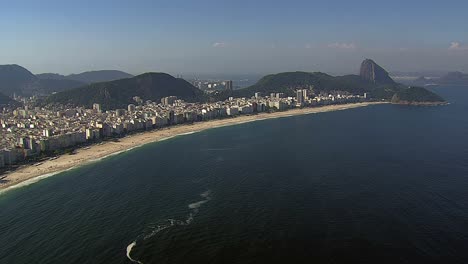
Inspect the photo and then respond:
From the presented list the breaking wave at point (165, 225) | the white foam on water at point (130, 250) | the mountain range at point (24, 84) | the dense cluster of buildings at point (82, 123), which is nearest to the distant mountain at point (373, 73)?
the dense cluster of buildings at point (82, 123)

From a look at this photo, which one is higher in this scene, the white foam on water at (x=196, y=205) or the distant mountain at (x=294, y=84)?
the distant mountain at (x=294, y=84)

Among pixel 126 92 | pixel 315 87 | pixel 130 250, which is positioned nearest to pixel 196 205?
pixel 130 250

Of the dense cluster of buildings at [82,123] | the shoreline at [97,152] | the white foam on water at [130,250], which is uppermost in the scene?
the dense cluster of buildings at [82,123]

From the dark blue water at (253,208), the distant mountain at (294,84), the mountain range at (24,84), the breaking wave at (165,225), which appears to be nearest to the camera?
the dark blue water at (253,208)

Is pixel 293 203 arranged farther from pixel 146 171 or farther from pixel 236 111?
pixel 236 111

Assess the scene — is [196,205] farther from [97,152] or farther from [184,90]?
[184,90]

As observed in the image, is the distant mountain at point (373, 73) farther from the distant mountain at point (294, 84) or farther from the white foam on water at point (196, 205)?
the white foam on water at point (196, 205)
